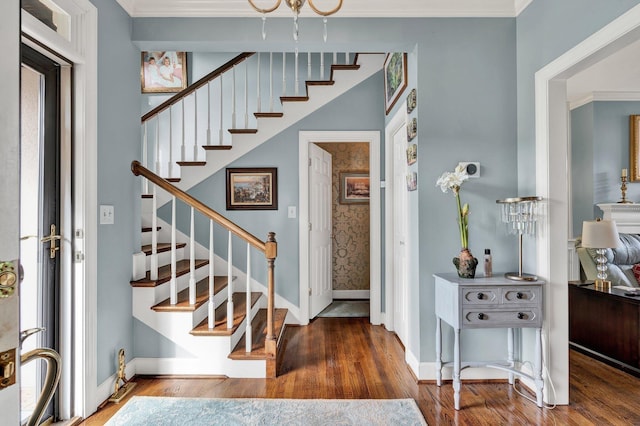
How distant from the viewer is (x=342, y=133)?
12.2ft

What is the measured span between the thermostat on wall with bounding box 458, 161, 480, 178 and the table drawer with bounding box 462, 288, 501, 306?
82 centimetres

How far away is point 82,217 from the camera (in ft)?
6.77

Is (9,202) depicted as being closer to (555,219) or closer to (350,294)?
(555,219)

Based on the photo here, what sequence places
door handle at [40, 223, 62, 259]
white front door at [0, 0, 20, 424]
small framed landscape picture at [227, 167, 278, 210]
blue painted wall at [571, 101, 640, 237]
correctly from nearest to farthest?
white front door at [0, 0, 20, 424] → door handle at [40, 223, 62, 259] → small framed landscape picture at [227, 167, 278, 210] → blue painted wall at [571, 101, 640, 237]

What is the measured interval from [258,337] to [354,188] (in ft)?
9.16

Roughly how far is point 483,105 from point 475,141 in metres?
0.27

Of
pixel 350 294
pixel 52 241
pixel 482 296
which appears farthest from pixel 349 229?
pixel 52 241

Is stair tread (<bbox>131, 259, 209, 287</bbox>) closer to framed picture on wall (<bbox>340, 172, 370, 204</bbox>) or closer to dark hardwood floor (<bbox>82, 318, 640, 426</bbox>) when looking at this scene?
dark hardwood floor (<bbox>82, 318, 640, 426</bbox>)

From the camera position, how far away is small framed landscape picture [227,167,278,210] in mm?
3705

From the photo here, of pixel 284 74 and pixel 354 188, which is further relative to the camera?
pixel 354 188

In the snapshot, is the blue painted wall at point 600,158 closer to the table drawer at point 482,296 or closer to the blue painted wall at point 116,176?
the table drawer at point 482,296

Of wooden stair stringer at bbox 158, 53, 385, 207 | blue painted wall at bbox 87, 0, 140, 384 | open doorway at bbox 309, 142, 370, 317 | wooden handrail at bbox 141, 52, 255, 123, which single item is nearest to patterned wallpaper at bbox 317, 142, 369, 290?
open doorway at bbox 309, 142, 370, 317

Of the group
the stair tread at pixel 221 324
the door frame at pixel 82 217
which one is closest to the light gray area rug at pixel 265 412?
the door frame at pixel 82 217

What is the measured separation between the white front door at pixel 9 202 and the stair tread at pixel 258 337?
74.0 inches
